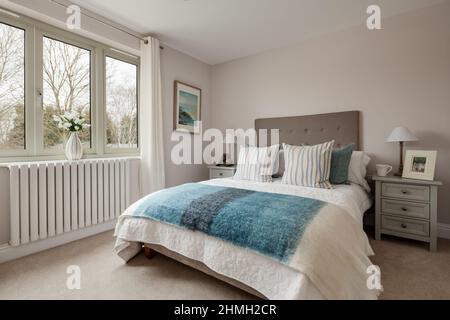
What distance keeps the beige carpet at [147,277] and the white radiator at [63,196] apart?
26cm

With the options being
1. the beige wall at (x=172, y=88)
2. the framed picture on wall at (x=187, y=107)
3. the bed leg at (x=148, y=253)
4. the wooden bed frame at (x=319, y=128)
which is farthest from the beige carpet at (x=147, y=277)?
the framed picture on wall at (x=187, y=107)

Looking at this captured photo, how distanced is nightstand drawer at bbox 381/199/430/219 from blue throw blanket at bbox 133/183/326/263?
1.21 m

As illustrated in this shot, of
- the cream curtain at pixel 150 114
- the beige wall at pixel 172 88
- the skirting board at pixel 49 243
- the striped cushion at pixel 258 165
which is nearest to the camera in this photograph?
the skirting board at pixel 49 243

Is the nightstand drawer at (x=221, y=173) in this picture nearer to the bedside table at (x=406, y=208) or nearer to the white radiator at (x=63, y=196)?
the white radiator at (x=63, y=196)

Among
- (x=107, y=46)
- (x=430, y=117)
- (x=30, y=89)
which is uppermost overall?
(x=107, y=46)

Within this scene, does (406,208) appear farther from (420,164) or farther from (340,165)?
(340,165)

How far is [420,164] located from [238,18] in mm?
2462

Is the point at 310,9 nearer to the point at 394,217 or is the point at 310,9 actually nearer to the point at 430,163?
the point at 430,163

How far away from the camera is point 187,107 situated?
3.48 metres

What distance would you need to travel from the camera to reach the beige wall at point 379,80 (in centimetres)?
228

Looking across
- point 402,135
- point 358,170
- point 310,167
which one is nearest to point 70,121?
point 310,167

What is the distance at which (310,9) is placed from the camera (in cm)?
232

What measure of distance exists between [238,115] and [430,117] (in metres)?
2.38
